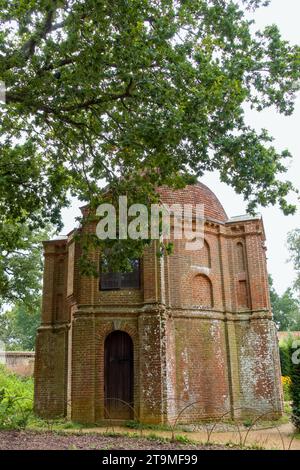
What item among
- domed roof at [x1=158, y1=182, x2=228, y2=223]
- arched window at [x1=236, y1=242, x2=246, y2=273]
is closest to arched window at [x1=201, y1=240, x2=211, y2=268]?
domed roof at [x1=158, y1=182, x2=228, y2=223]

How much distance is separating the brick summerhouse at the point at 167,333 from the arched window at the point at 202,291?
0.05 m

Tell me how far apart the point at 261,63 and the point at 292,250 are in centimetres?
3061

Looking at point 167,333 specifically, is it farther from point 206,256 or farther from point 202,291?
point 206,256

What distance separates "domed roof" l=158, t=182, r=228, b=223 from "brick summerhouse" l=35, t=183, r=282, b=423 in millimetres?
61

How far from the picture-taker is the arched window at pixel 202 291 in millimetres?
18805

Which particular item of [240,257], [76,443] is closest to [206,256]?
[240,257]

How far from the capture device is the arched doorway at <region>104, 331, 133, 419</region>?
16.7m

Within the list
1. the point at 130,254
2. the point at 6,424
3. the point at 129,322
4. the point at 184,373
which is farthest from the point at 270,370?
the point at 6,424

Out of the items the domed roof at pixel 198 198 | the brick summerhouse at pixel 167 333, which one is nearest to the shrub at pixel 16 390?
the brick summerhouse at pixel 167 333

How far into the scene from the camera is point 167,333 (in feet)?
55.6

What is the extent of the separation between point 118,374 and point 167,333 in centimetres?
236

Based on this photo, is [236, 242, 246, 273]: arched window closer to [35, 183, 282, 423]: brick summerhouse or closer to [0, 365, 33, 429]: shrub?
[35, 183, 282, 423]: brick summerhouse

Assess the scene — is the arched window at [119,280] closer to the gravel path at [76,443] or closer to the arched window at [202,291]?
the arched window at [202,291]

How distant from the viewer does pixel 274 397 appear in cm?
1866
